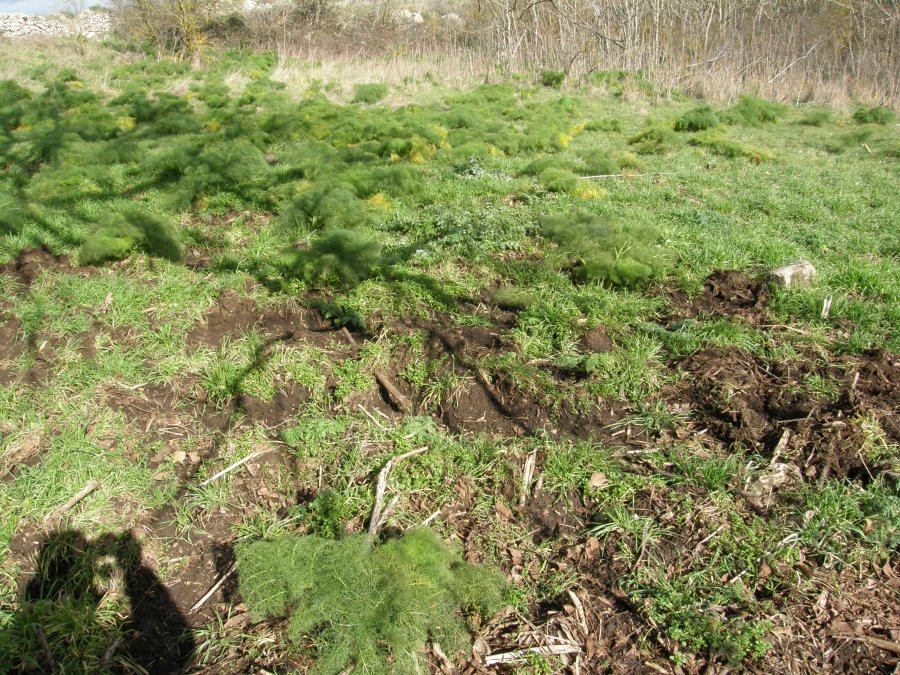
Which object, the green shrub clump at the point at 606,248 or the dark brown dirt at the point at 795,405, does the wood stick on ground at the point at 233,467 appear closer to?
the dark brown dirt at the point at 795,405

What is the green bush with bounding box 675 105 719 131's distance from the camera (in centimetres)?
1023

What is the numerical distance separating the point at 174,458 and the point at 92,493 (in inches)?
16.5

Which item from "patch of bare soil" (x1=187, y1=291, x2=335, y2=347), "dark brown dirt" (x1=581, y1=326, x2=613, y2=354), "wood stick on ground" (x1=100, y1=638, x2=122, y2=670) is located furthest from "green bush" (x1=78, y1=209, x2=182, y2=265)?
"dark brown dirt" (x1=581, y1=326, x2=613, y2=354)

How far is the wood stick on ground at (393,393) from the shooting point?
11.2 ft

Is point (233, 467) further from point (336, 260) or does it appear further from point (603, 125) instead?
point (603, 125)

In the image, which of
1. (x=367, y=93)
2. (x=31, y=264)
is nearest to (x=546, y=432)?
(x=31, y=264)

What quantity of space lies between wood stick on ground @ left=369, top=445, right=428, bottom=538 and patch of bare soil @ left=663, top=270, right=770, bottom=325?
7.62 feet

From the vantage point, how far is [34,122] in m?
9.86

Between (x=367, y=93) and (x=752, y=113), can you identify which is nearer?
(x=752, y=113)

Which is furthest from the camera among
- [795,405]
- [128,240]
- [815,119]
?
[815,119]

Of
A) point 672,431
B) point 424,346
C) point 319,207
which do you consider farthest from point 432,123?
point 672,431

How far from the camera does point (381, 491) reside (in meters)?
2.77

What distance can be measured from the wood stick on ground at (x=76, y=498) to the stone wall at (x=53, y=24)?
95.2ft

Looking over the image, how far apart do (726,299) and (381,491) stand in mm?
3247
